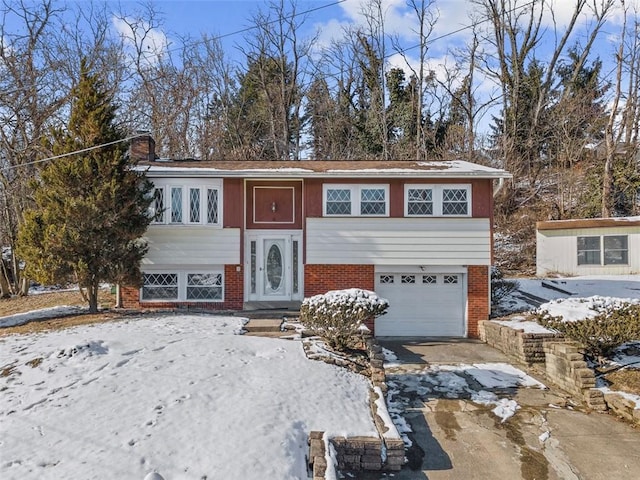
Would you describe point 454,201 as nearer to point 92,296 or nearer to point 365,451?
point 365,451

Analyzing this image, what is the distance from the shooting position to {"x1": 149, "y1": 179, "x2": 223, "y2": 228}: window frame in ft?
38.3

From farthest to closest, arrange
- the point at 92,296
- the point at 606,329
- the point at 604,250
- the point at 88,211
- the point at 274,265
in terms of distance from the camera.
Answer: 1. the point at 604,250
2. the point at 274,265
3. the point at 92,296
4. the point at 88,211
5. the point at 606,329

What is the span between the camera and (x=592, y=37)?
26.4 meters

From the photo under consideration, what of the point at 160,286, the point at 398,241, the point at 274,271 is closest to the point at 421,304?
the point at 398,241

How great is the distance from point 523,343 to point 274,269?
680 cm

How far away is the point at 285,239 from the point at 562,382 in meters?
7.69

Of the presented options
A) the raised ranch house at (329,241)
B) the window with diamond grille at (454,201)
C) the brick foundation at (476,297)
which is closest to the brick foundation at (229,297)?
the raised ranch house at (329,241)

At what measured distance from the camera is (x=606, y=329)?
329 inches

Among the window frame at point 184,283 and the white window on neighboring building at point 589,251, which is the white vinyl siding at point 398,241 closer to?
the window frame at point 184,283

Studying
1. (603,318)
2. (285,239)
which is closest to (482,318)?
(603,318)

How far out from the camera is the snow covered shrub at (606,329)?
822cm

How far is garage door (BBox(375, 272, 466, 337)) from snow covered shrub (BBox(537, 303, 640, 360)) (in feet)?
11.5

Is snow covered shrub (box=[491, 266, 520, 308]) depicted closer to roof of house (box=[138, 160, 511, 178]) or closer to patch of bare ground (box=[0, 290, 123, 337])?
roof of house (box=[138, 160, 511, 178])

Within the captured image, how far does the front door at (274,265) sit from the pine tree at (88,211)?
306 centimetres
